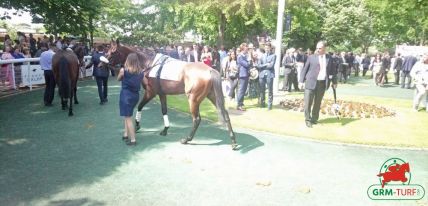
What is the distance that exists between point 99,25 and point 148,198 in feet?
136

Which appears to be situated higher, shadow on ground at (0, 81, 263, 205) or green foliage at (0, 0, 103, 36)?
green foliage at (0, 0, 103, 36)

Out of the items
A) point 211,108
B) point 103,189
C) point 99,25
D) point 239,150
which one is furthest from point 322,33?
point 103,189

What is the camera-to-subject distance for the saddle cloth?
8062mm

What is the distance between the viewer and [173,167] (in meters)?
6.54

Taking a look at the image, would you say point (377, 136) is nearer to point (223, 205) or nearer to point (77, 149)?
point (223, 205)

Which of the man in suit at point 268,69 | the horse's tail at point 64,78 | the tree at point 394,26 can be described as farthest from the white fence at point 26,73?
the tree at point 394,26

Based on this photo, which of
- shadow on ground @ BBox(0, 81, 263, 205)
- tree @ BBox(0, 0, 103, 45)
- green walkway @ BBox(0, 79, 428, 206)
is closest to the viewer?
green walkway @ BBox(0, 79, 428, 206)

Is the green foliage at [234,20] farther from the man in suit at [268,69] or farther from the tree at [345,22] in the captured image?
the man in suit at [268,69]

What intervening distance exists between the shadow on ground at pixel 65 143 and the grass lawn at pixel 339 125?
1.19m

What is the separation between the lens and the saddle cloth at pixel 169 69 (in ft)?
26.5

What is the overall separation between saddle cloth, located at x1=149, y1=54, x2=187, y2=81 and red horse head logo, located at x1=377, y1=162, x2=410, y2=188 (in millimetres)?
4381

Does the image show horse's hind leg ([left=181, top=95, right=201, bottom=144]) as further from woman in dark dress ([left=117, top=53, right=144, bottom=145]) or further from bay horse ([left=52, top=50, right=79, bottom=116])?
bay horse ([left=52, top=50, right=79, bottom=116])

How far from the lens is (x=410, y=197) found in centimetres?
570

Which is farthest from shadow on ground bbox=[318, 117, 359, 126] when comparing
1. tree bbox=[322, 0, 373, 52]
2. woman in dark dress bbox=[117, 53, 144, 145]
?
tree bbox=[322, 0, 373, 52]
